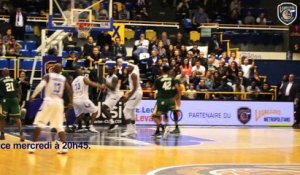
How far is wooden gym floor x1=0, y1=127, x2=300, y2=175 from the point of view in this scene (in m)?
13.7

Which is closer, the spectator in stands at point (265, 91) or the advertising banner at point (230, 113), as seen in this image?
the advertising banner at point (230, 113)

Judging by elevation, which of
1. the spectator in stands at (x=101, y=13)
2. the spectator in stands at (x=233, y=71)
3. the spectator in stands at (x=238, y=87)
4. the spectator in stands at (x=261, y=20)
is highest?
the spectator in stands at (x=261, y=20)

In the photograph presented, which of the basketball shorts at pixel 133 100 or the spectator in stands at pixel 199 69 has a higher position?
the spectator in stands at pixel 199 69

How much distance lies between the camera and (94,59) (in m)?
26.9

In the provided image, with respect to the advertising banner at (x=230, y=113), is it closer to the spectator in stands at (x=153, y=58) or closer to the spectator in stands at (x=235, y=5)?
Result: the spectator in stands at (x=153, y=58)

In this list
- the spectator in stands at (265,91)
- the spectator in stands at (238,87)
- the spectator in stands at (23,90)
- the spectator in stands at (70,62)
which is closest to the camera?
the spectator in stands at (23,90)

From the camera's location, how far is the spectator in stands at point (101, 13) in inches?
1022

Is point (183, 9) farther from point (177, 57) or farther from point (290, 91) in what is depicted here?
point (290, 91)

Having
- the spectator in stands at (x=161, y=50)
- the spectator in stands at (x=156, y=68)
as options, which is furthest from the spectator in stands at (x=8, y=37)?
the spectator in stands at (x=161, y=50)

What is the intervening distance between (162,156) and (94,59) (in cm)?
1141

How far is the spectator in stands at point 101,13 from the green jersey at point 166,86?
5968 millimetres

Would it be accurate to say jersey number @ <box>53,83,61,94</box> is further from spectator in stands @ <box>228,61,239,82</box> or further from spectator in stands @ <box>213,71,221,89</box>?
spectator in stands @ <box>228,61,239,82</box>

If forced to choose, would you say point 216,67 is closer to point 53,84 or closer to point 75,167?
point 53,84

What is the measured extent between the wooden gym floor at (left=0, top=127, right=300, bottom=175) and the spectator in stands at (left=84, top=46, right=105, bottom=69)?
15.7ft
